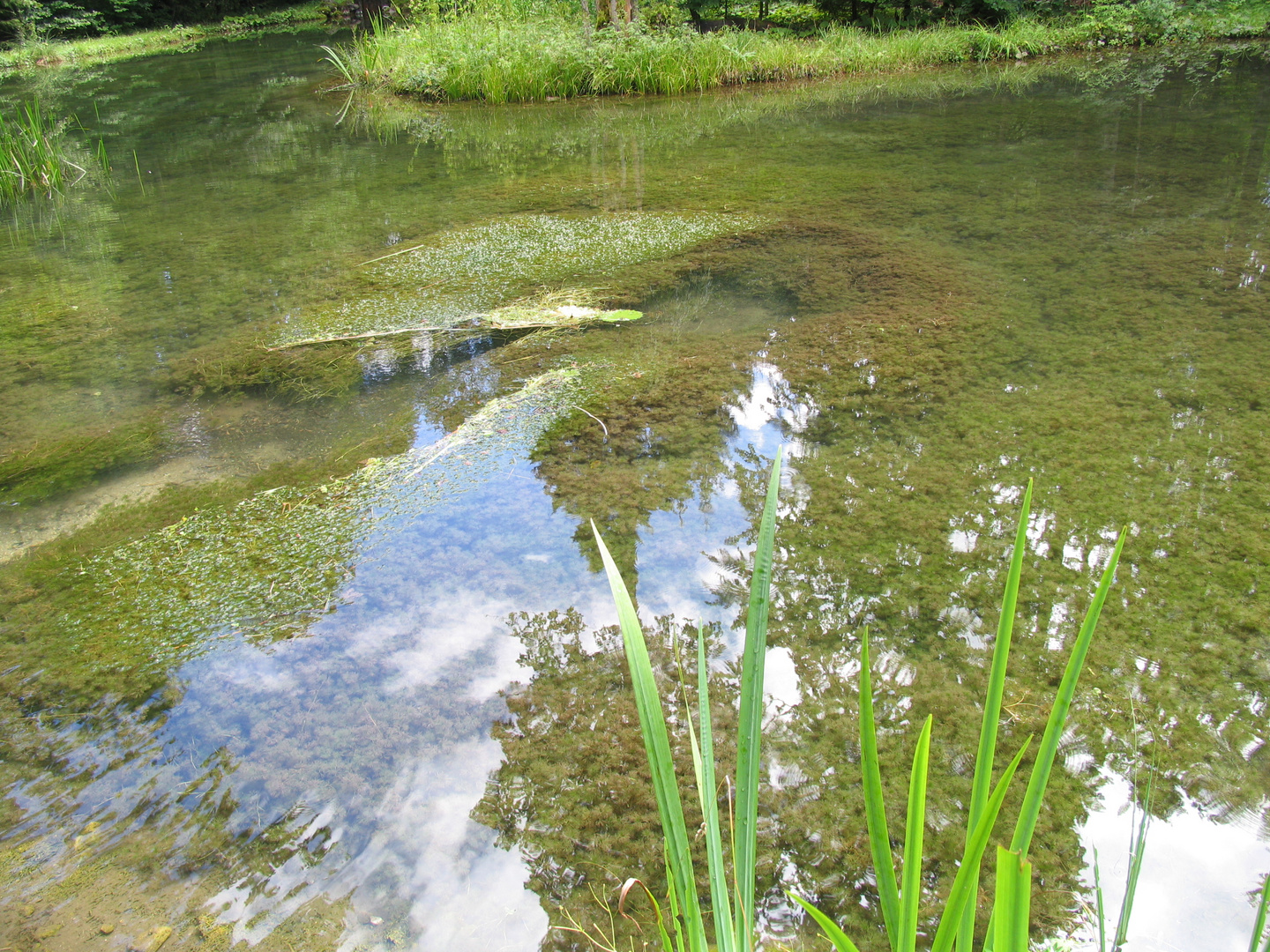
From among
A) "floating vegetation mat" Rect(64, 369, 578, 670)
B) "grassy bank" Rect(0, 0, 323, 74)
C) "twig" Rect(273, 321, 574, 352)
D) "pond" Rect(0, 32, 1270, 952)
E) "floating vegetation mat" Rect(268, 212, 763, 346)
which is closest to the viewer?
"pond" Rect(0, 32, 1270, 952)

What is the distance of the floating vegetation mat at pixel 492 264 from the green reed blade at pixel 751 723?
2.45 metres

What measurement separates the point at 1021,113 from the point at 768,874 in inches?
236

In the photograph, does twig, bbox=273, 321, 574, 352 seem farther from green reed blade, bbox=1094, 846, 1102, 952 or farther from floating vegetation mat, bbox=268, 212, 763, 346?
green reed blade, bbox=1094, 846, 1102, 952

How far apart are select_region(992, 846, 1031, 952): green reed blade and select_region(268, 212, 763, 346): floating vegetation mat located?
104 inches

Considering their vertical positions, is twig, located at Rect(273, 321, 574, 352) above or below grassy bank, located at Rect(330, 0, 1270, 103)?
below

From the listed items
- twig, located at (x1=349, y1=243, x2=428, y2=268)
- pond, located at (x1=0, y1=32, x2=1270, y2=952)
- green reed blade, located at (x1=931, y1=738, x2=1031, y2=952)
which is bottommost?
pond, located at (x1=0, y1=32, x2=1270, y2=952)

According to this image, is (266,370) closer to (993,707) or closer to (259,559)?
(259,559)

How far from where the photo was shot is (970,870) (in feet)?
1.64

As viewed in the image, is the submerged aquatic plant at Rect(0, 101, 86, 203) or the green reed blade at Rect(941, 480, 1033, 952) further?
the submerged aquatic plant at Rect(0, 101, 86, 203)

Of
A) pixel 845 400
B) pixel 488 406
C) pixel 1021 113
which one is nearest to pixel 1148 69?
pixel 1021 113

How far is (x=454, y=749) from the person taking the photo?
53.2 inches

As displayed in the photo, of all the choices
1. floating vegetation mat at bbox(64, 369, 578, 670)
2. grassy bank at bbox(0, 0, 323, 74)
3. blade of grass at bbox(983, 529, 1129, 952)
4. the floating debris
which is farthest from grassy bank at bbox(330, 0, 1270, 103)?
blade of grass at bbox(983, 529, 1129, 952)

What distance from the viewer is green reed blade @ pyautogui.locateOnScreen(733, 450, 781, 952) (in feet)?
1.79

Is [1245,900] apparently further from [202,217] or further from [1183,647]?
[202,217]
